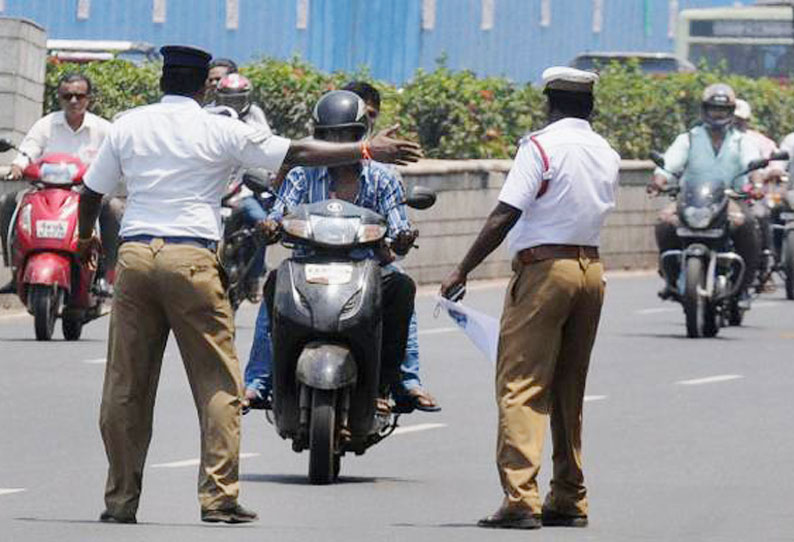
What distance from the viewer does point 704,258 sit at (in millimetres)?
20734

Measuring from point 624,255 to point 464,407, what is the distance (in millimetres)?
13626

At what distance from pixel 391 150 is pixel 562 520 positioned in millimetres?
1538

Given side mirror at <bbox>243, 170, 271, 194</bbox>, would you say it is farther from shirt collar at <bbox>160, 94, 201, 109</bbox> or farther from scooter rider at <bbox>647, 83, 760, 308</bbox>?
scooter rider at <bbox>647, 83, 760, 308</bbox>

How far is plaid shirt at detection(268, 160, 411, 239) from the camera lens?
471 inches

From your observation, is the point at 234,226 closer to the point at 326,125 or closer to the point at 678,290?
the point at 678,290

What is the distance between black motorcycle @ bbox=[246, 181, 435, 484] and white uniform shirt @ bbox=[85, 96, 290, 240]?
1297 millimetres

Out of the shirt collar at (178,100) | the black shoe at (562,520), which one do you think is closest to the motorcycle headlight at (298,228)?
the shirt collar at (178,100)

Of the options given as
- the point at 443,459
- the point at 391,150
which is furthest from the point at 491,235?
the point at 443,459

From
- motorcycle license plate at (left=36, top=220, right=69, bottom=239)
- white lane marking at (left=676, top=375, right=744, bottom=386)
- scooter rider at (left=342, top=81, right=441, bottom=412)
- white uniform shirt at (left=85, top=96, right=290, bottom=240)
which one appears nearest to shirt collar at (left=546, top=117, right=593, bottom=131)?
white uniform shirt at (left=85, top=96, right=290, bottom=240)

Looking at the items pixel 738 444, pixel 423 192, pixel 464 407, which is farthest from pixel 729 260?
pixel 423 192

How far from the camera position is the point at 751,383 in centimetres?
1698

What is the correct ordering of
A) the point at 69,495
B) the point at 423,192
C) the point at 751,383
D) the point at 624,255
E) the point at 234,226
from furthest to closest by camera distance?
1. the point at 624,255
2. the point at 234,226
3. the point at 751,383
4. the point at 423,192
5. the point at 69,495

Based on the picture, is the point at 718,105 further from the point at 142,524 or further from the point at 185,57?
the point at 142,524

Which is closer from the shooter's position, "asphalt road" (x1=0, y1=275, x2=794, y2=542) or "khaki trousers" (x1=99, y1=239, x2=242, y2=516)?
"khaki trousers" (x1=99, y1=239, x2=242, y2=516)
